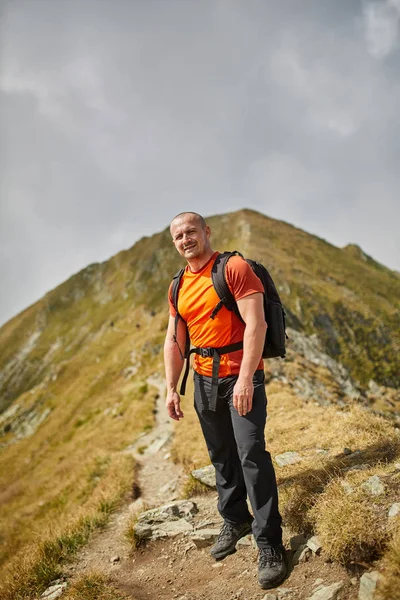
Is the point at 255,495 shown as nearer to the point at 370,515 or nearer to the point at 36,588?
the point at 370,515

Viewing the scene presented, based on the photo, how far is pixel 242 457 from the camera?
4.68 metres

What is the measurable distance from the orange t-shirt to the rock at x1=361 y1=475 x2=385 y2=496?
7.05 ft

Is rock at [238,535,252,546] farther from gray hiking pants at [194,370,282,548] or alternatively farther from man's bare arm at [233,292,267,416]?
man's bare arm at [233,292,267,416]

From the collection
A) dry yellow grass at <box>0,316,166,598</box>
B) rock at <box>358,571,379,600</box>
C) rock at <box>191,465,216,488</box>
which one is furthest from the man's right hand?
dry yellow grass at <box>0,316,166,598</box>

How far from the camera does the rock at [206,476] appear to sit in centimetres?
820

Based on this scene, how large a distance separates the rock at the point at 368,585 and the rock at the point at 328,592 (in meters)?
0.27

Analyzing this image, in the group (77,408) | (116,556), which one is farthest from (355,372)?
(77,408)

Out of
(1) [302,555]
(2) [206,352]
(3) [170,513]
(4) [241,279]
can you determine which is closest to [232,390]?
(2) [206,352]

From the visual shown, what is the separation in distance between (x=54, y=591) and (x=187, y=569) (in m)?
2.14

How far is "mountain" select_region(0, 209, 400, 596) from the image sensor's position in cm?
1467

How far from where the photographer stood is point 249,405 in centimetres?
455

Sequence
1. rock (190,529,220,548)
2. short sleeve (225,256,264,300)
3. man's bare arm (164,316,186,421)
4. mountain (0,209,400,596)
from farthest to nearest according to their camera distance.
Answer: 1. mountain (0,209,400,596)
2. rock (190,529,220,548)
3. man's bare arm (164,316,186,421)
4. short sleeve (225,256,264,300)

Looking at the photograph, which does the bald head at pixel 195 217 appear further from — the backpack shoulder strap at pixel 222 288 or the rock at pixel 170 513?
the rock at pixel 170 513

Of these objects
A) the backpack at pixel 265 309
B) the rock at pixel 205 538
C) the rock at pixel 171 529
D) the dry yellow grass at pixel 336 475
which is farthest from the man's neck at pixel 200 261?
the rock at pixel 171 529
